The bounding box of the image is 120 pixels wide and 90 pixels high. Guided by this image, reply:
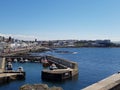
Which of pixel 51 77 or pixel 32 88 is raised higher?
pixel 32 88

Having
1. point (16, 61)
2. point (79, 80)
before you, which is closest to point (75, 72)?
point (79, 80)

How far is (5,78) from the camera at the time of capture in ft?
133

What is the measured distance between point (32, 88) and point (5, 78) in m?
31.8

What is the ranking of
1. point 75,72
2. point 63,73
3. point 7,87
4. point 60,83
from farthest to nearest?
point 75,72
point 63,73
point 60,83
point 7,87

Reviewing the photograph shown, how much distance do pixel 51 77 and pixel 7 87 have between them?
8.22m

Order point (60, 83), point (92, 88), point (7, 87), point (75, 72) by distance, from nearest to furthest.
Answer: point (92, 88), point (7, 87), point (60, 83), point (75, 72)

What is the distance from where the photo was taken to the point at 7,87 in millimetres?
36938

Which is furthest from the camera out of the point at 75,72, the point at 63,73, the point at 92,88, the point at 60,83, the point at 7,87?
the point at 75,72

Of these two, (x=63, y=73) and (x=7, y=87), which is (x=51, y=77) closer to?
(x=63, y=73)

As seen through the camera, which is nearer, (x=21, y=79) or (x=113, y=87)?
(x=113, y=87)

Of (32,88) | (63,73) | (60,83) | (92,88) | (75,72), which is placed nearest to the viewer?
(32,88)

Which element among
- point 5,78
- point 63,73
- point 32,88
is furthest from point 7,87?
point 32,88

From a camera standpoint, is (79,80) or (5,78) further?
(79,80)

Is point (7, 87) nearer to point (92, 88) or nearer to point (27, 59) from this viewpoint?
point (92, 88)
